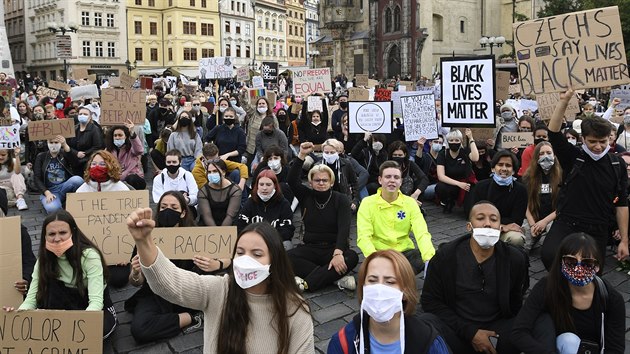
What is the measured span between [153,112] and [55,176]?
5.08 meters

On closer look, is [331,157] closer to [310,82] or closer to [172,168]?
[172,168]

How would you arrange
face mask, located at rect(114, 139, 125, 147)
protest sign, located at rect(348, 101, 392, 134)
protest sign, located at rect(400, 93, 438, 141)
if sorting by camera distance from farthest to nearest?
protest sign, located at rect(400, 93, 438, 141) → protest sign, located at rect(348, 101, 392, 134) → face mask, located at rect(114, 139, 125, 147)

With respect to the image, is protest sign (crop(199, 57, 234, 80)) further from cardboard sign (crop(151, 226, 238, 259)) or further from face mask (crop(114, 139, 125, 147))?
cardboard sign (crop(151, 226, 238, 259))

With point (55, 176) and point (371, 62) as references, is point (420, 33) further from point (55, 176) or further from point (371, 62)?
point (55, 176)

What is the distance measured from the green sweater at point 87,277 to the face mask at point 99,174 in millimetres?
2593

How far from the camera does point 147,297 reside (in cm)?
532

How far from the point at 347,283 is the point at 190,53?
7520 cm

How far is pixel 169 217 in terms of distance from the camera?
221 inches

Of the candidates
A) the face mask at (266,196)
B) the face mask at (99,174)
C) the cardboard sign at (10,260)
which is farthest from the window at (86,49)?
the cardboard sign at (10,260)

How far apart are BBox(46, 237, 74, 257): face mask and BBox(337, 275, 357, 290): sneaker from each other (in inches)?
112

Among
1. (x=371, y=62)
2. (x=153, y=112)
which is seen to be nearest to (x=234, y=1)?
(x=371, y=62)

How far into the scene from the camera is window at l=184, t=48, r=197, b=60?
253 feet

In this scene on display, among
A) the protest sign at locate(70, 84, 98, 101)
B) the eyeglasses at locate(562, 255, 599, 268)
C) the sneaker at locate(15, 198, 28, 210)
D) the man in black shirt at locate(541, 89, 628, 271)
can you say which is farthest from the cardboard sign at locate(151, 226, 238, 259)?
the protest sign at locate(70, 84, 98, 101)

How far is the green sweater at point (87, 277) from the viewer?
4.54m
